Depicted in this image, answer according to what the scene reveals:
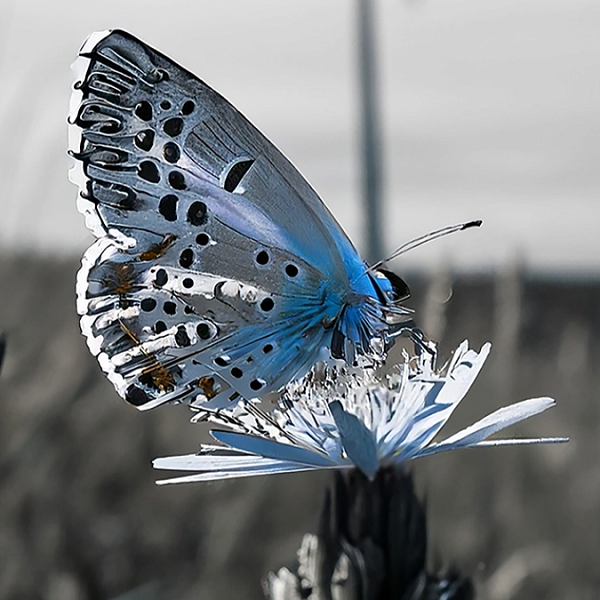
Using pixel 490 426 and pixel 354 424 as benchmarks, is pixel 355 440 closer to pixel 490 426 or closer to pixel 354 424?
pixel 354 424

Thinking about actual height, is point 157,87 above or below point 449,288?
above

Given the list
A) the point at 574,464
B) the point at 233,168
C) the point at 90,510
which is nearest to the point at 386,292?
the point at 233,168

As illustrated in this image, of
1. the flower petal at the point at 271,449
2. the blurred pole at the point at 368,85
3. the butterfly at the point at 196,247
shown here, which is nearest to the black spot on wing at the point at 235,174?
the butterfly at the point at 196,247

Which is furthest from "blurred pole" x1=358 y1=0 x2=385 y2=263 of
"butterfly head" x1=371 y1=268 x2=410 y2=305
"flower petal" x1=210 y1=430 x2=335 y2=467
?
"flower petal" x1=210 y1=430 x2=335 y2=467

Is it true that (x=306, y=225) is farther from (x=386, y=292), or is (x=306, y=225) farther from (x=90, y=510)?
(x=90, y=510)

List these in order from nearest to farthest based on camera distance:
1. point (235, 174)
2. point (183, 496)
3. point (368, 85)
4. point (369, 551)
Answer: point (369, 551), point (235, 174), point (183, 496), point (368, 85)

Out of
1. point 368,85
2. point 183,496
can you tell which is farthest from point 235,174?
point 368,85
